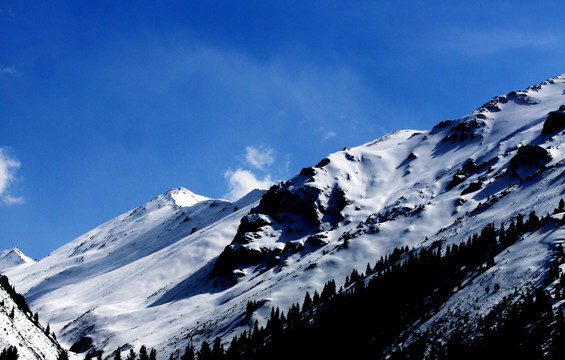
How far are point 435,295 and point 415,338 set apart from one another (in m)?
16.6

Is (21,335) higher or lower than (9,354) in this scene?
higher

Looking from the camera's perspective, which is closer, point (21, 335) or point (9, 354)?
point (9, 354)

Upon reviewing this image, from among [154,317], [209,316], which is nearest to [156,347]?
[209,316]

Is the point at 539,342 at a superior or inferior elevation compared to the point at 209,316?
inferior

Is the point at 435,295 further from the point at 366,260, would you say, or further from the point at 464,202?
the point at 464,202

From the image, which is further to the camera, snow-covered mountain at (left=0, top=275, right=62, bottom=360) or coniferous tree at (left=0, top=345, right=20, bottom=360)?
snow-covered mountain at (left=0, top=275, right=62, bottom=360)

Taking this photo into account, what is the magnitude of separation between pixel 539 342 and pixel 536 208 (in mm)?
81064

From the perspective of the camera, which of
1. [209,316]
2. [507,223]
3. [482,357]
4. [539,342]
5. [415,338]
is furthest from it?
[209,316]

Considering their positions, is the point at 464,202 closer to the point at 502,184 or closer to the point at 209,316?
the point at 502,184

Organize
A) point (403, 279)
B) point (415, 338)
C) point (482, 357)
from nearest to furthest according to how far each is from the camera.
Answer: point (482, 357) < point (415, 338) < point (403, 279)

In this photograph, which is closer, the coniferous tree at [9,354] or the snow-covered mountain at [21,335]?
the coniferous tree at [9,354]

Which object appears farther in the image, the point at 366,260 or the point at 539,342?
the point at 366,260

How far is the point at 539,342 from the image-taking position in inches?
2464

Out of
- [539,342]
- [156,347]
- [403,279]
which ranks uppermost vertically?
[156,347]
